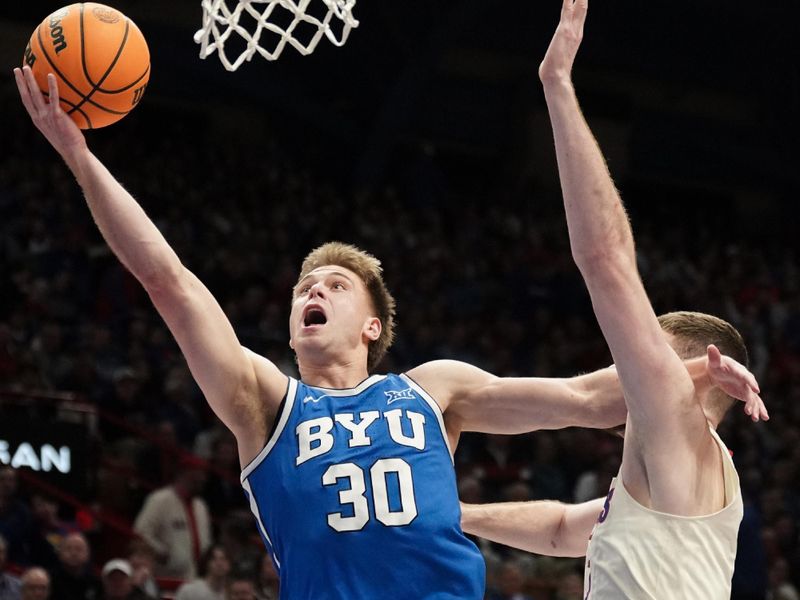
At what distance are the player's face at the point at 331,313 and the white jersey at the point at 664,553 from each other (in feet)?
3.57

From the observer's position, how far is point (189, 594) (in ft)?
26.2

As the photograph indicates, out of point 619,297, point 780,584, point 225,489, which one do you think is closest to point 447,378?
point 619,297

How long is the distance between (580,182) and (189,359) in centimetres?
121

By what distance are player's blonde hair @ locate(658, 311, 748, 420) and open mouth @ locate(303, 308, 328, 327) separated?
1093 mm

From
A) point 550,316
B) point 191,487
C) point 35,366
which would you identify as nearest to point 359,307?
point 191,487

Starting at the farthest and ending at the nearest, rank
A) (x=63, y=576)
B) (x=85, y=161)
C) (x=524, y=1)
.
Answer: (x=524, y=1), (x=63, y=576), (x=85, y=161)

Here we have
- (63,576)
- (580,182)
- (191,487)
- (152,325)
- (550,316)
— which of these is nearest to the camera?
(580,182)

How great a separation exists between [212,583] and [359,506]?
178 inches

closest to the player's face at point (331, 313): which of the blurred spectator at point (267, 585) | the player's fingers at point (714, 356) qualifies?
the player's fingers at point (714, 356)

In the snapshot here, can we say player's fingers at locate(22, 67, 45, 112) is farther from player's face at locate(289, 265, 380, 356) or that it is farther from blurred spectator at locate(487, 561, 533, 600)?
blurred spectator at locate(487, 561, 533, 600)

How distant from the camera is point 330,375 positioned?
4.21 meters

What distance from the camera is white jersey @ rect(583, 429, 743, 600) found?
345cm

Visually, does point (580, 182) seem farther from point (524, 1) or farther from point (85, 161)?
point (524, 1)

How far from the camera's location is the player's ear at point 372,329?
4.37m
